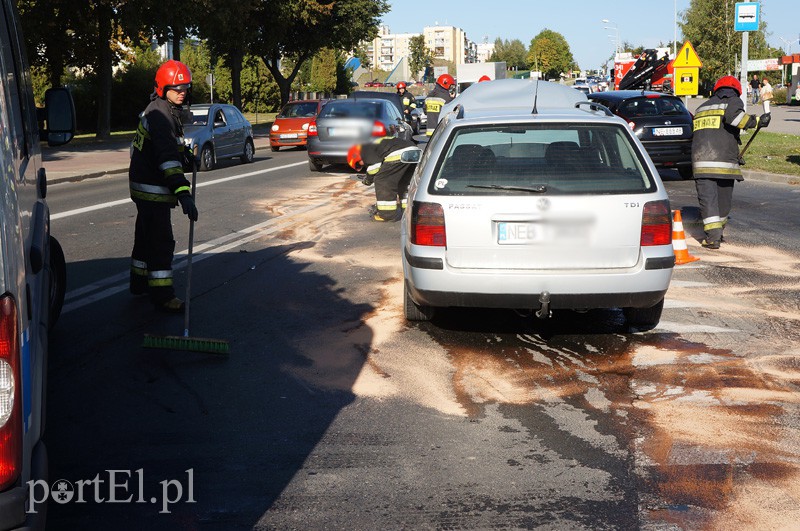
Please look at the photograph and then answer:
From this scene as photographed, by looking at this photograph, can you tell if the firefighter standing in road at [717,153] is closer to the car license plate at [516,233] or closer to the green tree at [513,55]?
the car license plate at [516,233]

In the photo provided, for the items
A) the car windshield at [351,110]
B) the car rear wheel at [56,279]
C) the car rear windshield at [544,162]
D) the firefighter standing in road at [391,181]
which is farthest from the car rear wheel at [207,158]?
the car rear windshield at [544,162]

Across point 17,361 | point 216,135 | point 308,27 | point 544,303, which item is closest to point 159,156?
point 544,303

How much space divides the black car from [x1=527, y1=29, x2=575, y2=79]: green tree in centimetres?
12633

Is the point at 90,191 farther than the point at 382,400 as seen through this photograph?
Yes

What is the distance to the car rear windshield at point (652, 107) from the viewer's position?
19.0 m

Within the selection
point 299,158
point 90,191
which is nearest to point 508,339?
point 90,191

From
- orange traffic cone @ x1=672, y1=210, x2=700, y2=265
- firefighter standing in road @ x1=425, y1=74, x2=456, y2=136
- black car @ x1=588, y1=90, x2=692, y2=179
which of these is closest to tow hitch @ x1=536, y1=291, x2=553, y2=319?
orange traffic cone @ x1=672, y1=210, x2=700, y2=265

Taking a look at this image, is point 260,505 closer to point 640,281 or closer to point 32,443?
point 32,443

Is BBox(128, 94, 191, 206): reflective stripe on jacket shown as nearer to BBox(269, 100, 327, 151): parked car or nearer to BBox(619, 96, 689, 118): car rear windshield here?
BBox(619, 96, 689, 118): car rear windshield

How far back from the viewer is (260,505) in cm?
409

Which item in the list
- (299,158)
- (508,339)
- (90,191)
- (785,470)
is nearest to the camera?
(785,470)

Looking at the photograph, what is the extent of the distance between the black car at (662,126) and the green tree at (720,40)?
55.1 metres

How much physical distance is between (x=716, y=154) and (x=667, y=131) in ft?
26.9

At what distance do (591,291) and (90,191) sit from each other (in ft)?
45.6
